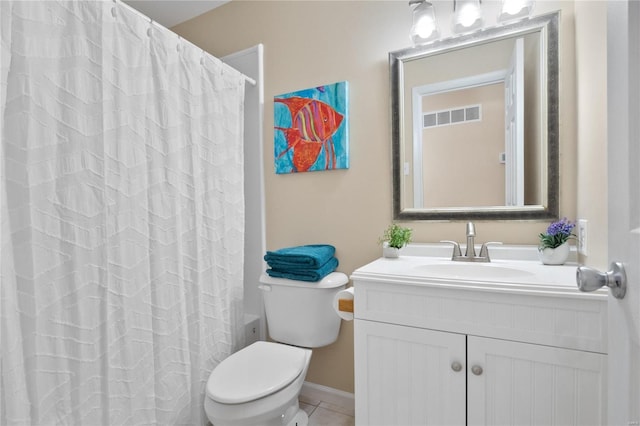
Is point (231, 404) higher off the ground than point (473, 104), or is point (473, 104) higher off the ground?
point (473, 104)

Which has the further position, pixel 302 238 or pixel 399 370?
pixel 302 238

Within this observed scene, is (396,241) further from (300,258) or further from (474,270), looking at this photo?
(300,258)

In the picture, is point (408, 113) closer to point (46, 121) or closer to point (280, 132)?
point (280, 132)

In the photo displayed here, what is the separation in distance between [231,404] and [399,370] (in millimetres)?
619

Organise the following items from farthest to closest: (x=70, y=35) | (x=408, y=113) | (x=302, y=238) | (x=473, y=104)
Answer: (x=302, y=238) → (x=408, y=113) → (x=473, y=104) → (x=70, y=35)

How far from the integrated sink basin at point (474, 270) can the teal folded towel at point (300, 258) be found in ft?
1.52

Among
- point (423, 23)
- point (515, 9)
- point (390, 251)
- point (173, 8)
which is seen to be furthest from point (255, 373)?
point (173, 8)

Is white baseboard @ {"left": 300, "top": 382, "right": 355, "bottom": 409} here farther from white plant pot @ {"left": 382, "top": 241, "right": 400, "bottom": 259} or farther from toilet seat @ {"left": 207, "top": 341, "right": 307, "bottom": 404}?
white plant pot @ {"left": 382, "top": 241, "right": 400, "bottom": 259}

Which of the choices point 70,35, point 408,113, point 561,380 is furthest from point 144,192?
point 561,380

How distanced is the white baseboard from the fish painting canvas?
1.22 meters

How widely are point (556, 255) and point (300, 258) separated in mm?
1034

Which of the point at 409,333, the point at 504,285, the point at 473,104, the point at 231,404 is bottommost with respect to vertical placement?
the point at 231,404

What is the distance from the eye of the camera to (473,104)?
54.8 inches

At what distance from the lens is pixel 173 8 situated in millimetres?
2064
